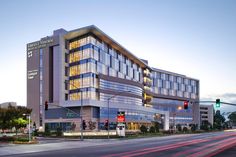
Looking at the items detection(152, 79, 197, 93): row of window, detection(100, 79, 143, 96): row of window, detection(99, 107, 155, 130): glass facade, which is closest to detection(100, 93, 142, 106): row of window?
detection(100, 79, 143, 96): row of window

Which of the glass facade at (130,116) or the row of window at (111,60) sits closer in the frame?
the glass facade at (130,116)

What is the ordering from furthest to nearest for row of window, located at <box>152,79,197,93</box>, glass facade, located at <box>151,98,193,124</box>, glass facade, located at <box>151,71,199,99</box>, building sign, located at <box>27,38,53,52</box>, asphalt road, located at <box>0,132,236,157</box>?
glass facade, located at <box>151,98,193,124</box>
row of window, located at <box>152,79,197,93</box>
glass facade, located at <box>151,71,199,99</box>
building sign, located at <box>27,38,53,52</box>
asphalt road, located at <box>0,132,236,157</box>

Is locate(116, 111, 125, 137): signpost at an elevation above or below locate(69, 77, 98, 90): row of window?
below

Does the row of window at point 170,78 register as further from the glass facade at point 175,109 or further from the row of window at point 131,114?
the row of window at point 131,114

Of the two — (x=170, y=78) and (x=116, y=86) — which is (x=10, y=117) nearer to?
(x=116, y=86)

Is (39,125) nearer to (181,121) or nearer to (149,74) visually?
(149,74)

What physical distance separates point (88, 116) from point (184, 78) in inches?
4263

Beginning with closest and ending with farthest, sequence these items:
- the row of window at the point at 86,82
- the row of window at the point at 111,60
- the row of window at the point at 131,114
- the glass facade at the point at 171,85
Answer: the row of window at the point at 131,114, the row of window at the point at 86,82, the row of window at the point at 111,60, the glass facade at the point at 171,85

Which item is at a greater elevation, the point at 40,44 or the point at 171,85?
the point at 40,44

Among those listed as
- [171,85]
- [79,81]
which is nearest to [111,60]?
[79,81]

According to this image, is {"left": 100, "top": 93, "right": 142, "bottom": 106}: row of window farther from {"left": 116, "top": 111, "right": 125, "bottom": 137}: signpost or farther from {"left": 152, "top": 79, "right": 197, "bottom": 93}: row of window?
{"left": 152, "top": 79, "right": 197, "bottom": 93}: row of window

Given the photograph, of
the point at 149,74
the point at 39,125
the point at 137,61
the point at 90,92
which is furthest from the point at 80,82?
the point at 149,74

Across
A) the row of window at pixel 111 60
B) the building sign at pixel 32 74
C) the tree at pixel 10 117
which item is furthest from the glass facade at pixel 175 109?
the tree at pixel 10 117

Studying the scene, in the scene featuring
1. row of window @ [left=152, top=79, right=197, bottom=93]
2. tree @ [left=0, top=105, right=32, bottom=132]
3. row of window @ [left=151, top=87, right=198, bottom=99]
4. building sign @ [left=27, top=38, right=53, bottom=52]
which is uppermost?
building sign @ [left=27, top=38, right=53, bottom=52]
